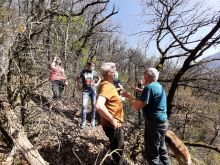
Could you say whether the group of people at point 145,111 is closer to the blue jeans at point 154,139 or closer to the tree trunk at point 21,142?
the blue jeans at point 154,139

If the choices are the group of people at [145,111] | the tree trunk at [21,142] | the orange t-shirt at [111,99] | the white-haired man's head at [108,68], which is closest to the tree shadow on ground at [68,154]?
the tree trunk at [21,142]

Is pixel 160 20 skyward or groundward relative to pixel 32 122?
skyward

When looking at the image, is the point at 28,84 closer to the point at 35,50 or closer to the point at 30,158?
the point at 35,50

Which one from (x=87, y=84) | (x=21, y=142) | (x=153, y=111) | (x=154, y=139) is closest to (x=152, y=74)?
(x=153, y=111)

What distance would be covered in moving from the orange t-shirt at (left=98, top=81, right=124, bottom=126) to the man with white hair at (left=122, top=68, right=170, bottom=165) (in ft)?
0.96

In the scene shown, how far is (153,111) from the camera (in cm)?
631

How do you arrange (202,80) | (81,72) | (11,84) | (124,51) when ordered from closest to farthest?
(11,84) → (81,72) → (202,80) → (124,51)

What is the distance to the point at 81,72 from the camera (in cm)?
954

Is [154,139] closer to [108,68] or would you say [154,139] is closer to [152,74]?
[152,74]

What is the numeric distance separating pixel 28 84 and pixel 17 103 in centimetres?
44

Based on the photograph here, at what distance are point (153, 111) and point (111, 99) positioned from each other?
2.67ft

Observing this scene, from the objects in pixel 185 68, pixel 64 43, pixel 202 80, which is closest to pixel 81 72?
pixel 64 43

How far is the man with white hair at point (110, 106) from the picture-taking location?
5.64m

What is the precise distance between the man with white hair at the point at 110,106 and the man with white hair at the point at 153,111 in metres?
0.35
